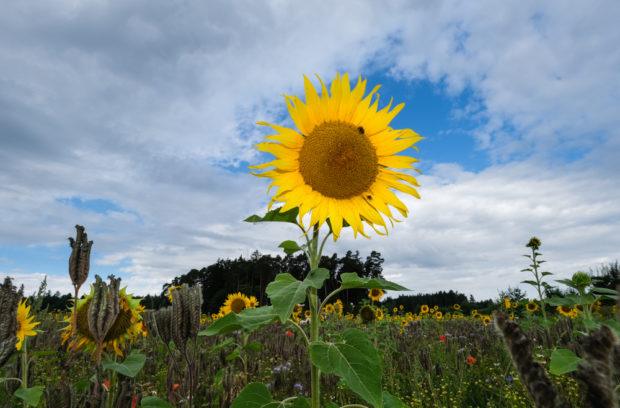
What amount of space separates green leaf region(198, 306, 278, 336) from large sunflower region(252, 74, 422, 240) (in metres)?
0.57

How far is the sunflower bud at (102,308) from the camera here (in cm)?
160

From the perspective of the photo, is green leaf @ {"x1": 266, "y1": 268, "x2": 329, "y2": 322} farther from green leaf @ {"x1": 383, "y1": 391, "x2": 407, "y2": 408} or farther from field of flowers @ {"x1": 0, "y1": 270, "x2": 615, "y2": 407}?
green leaf @ {"x1": 383, "y1": 391, "x2": 407, "y2": 408}

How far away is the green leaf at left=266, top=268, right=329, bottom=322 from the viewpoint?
176 cm

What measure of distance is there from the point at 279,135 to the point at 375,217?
77 centimetres

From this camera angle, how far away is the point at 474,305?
20.9 metres

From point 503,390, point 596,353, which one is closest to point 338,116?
point 596,353

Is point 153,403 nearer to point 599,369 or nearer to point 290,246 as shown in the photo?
point 290,246

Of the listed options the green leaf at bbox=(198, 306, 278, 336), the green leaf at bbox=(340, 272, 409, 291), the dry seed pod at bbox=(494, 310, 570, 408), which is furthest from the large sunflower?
the dry seed pod at bbox=(494, 310, 570, 408)

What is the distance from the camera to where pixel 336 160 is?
2.43 metres

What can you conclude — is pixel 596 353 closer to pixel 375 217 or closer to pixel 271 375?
pixel 375 217

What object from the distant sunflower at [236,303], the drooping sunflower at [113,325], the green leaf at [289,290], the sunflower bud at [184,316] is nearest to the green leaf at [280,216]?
the green leaf at [289,290]

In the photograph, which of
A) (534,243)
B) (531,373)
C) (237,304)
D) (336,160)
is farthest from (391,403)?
(237,304)

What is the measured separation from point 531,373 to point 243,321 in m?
1.72

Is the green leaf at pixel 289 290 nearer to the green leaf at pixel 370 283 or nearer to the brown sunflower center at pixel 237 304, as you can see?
the green leaf at pixel 370 283
